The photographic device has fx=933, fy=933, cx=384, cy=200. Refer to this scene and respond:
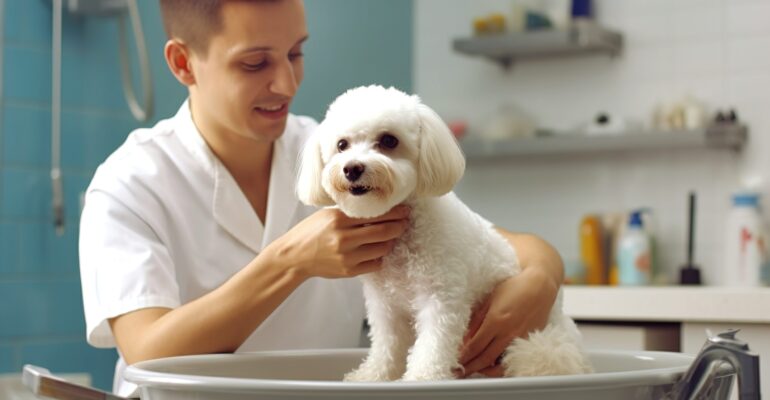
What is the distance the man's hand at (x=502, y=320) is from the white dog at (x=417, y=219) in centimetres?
1

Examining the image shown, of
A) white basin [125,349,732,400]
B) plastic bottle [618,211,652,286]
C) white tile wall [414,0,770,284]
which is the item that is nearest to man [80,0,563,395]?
white basin [125,349,732,400]

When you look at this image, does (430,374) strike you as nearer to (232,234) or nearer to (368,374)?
(368,374)

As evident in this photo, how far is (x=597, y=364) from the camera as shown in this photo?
91cm

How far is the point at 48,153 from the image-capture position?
Result: 2.24m

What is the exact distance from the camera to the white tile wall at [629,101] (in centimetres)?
268

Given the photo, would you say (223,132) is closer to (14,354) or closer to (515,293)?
(515,293)

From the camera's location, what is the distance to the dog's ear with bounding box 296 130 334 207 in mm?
886

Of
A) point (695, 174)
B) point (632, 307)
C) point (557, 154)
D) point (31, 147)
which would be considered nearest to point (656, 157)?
point (695, 174)

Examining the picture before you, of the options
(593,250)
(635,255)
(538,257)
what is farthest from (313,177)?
(593,250)

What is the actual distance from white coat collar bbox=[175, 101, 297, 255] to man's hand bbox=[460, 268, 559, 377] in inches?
19.4

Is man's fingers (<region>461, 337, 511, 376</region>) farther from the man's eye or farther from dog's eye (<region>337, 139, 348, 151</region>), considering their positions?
the man's eye

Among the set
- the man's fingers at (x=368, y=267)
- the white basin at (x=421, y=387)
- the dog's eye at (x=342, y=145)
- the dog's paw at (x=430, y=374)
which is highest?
the dog's eye at (x=342, y=145)

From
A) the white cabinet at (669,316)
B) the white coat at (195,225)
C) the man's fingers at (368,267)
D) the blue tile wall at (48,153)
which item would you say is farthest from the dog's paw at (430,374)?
the blue tile wall at (48,153)

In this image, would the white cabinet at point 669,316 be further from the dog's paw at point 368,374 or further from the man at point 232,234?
the dog's paw at point 368,374
